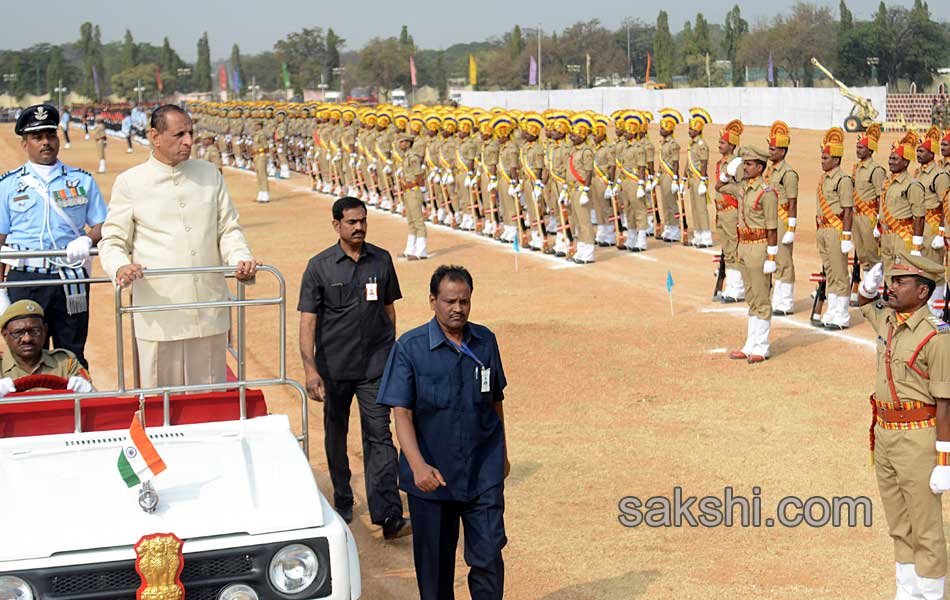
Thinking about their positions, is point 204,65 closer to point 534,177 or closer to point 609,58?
point 609,58

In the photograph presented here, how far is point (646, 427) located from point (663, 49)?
76.2 m

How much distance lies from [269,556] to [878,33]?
208 feet

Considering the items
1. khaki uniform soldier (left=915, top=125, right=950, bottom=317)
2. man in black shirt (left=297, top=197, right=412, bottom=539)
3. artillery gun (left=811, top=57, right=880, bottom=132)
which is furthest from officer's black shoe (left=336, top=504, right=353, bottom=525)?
artillery gun (left=811, top=57, right=880, bottom=132)

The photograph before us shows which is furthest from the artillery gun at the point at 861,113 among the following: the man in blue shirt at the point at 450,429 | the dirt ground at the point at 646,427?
the man in blue shirt at the point at 450,429

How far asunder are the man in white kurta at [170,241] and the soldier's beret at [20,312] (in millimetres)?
668

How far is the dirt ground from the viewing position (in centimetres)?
702

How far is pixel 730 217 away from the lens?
14641 mm

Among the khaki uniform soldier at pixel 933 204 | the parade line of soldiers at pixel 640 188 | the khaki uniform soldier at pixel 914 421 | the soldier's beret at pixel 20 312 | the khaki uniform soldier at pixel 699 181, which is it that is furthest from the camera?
the khaki uniform soldier at pixel 699 181

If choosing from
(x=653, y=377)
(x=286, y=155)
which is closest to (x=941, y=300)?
(x=653, y=377)

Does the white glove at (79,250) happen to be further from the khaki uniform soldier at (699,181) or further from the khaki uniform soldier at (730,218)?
the khaki uniform soldier at (699,181)

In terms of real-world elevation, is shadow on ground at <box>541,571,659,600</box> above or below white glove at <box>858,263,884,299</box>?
below

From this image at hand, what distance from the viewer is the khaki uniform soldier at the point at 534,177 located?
21188 millimetres

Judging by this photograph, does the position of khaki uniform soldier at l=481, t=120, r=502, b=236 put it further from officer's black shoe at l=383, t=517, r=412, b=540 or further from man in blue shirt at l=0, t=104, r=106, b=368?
officer's black shoe at l=383, t=517, r=412, b=540

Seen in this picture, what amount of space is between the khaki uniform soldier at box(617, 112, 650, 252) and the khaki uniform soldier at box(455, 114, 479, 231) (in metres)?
3.66
